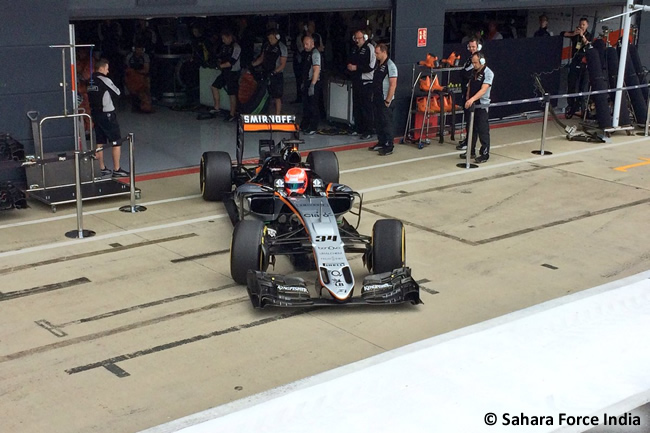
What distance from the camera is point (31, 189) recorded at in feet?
39.5

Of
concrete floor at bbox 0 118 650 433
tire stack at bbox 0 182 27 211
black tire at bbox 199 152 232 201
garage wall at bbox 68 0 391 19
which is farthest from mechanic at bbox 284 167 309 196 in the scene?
garage wall at bbox 68 0 391 19

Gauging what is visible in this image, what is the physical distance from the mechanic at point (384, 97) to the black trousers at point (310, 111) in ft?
5.42

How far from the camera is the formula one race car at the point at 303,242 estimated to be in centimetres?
860

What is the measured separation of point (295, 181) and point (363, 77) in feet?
22.0

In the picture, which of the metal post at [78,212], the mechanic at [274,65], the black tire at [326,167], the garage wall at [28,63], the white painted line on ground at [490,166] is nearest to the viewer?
the metal post at [78,212]

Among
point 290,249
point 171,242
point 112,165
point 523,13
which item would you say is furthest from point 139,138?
point 523,13

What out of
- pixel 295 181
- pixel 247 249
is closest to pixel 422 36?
pixel 295 181

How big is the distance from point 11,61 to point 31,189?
1.75m

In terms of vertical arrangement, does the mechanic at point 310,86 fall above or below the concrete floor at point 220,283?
above

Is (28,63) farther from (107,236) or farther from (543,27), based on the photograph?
(543,27)

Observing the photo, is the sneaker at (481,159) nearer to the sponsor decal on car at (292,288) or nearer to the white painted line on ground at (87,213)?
the white painted line on ground at (87,213)

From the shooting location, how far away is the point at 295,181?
32.4ft

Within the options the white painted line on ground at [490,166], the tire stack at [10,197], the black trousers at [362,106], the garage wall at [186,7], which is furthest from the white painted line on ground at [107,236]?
the black trousers at [362,106]

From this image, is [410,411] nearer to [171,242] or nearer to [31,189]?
[171,242]
